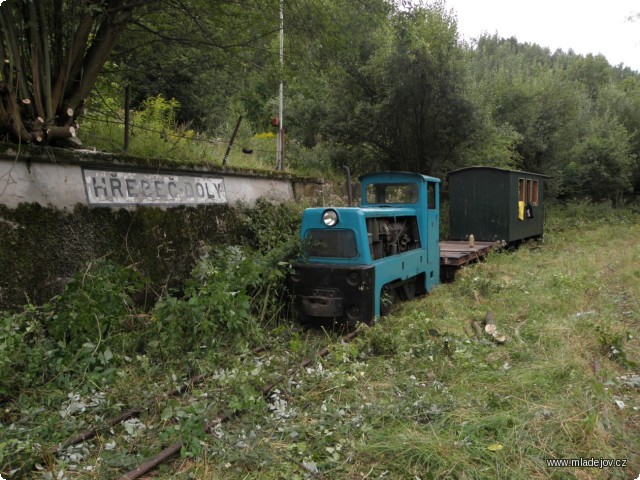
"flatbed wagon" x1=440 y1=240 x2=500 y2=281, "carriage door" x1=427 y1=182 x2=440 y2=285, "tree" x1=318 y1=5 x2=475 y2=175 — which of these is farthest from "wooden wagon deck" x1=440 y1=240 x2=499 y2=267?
"tree" x1=318 y1=5 x2=475 y2=175

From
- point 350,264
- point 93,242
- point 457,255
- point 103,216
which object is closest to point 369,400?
point 350,264

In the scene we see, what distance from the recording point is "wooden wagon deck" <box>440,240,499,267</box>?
29.7ft

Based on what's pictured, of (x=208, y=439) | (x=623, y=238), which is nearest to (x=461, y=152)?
(x=623, y=238)

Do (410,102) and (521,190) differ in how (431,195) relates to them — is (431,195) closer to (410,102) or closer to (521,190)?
(521,190)

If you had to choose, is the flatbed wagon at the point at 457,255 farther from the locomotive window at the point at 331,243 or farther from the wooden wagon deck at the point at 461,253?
the locomotive window at the point at 331,243

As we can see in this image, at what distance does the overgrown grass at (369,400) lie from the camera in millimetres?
3117

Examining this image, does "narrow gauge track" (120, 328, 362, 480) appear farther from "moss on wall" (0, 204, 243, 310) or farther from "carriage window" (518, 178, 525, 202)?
"carriage window" (518, 178, 525, 202)

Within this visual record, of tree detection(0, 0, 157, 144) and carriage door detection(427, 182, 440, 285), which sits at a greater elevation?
tree detection(0, 0, 157, 144)

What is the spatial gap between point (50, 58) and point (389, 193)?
203 inches

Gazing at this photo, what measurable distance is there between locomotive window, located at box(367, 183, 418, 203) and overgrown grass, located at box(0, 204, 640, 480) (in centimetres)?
207

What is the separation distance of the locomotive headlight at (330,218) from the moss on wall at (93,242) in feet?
7.22

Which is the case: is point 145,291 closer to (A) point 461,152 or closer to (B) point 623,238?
(A) point 461,152

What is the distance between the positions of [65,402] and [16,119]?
306 centimetres

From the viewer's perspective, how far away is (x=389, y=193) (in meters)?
7.98
